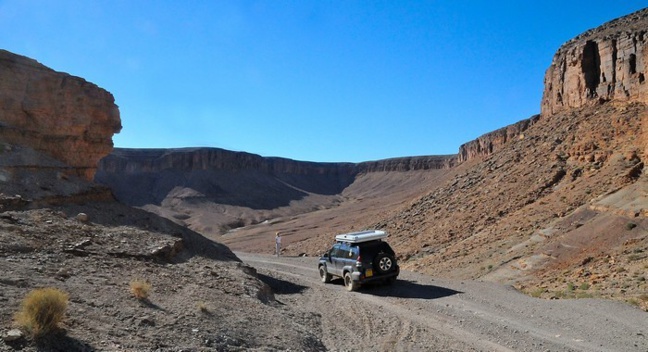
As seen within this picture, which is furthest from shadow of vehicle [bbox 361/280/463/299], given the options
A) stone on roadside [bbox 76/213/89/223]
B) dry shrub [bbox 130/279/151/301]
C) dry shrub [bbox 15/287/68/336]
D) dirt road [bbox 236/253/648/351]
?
dry shrub [bbox 15/287/68/336]

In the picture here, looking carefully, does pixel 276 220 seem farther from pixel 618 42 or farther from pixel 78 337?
pixel 78 337

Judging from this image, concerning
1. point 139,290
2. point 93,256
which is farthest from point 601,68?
point 139,290

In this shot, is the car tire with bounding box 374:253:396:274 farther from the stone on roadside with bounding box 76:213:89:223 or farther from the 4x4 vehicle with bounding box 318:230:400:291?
the stone on roadside with bounding box 76:213:89:223

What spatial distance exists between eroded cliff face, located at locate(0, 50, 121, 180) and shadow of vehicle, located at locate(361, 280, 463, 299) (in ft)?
33.9

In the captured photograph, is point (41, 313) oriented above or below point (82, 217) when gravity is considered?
below

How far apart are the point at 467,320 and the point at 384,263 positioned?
15.9 feet

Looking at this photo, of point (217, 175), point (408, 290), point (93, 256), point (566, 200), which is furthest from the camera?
point (217, 175)

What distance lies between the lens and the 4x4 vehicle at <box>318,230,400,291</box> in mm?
14156

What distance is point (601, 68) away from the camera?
107ft

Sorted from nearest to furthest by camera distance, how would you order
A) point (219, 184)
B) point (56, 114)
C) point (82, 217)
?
point (82, 217)
point (56, 114)
point (219, 184)

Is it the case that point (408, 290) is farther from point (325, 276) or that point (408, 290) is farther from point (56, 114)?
point (56, 114)

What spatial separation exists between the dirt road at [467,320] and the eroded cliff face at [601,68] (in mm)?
20824

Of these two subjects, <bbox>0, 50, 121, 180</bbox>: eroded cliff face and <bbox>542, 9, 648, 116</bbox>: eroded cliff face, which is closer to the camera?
<bbox>0, 50, 121, 180</bbox>: eroded cliff face

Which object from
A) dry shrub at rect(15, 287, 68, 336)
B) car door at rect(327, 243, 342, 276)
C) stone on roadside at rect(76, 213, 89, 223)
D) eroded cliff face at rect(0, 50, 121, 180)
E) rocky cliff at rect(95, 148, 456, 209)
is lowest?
car door at rect(327, 243, 342, 276)
